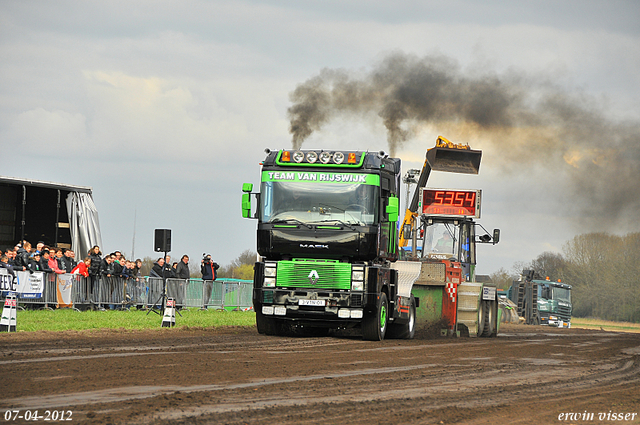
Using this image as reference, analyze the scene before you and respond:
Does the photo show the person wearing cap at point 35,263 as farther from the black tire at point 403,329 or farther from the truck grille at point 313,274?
the black tire at point 403,329

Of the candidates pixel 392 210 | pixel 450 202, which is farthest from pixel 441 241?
pixel 392 210

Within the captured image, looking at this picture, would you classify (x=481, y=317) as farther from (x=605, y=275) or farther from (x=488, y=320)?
(x=605, y=275)

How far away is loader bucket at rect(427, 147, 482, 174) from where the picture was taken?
2481cm

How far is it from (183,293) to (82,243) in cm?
428

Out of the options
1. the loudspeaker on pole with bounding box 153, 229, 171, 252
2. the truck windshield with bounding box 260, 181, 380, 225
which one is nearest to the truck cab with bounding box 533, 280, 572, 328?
the loudspeaker on pole with bounding box 153, 229, 171, 252

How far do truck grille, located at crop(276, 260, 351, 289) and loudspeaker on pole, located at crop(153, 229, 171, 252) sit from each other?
26.3ft

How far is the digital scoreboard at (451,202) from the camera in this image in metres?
22.8

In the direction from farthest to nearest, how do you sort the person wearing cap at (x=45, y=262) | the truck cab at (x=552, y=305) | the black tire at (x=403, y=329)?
the truck cab at (x=552, y=305), the person wearing cap at (x=45, y=262), the black tire at (x=403, y=329)

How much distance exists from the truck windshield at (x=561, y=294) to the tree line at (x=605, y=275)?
65.3 ft

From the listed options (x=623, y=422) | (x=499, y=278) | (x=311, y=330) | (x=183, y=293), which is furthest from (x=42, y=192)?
(x=499, y=278)

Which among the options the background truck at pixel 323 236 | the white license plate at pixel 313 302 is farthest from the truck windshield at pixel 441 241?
the white license plate at pixel 313 302

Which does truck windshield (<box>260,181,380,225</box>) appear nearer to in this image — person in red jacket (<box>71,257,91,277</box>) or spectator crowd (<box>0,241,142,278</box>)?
spectator crowd (<box>0,241,142,278</box>)

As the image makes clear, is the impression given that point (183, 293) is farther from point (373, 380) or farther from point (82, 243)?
point (373, 380)

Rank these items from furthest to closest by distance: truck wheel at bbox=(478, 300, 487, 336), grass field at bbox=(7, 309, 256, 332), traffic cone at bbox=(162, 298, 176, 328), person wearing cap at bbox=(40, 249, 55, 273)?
truck wheel at bbox=(478, 300, 487, 336), person wearing cap at bbox=(40, 249, 55, 273), traffic cone at bbox=(162, 298, 176, 328), grass field at bbox=(7, 309, 256, 332)
